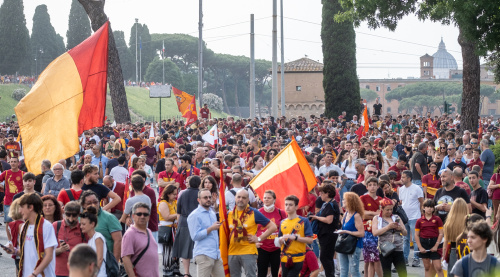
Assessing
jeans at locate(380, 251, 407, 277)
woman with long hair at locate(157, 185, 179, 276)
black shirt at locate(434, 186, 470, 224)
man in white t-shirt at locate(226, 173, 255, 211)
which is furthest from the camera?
black shirt at locate(434, 186, 470, 224)

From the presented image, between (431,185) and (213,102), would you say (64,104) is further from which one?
(213,102)

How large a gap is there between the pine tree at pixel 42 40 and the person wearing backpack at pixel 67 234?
86306mm

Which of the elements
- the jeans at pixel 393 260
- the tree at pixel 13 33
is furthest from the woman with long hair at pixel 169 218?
the tree at pixel 13 33

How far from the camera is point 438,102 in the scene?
130500mm

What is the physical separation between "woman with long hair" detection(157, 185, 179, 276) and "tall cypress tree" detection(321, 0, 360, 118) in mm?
27919

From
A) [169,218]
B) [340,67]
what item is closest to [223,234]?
[169,218]

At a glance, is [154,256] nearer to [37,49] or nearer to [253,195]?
[253,195]

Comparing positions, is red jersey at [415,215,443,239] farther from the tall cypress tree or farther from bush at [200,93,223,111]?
bush at [200,93,223,111]

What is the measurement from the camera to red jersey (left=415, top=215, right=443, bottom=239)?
1027 cm

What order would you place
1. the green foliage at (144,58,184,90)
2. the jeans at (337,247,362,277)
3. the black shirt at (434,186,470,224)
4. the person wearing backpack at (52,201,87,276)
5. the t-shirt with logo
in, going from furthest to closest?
the green foliage at (144,58,184,90), the black shirt at (434,186,470,224), the jeans at (337,247,362,277), the t-shirt with logo, the person wearing backpack at (52,201,87,276)

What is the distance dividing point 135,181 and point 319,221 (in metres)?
2.43

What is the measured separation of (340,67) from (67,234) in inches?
1257

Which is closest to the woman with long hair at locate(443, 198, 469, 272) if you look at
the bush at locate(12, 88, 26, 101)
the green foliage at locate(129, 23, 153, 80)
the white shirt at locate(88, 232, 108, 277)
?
the white shirt at locate(88, 232, 108, 277)

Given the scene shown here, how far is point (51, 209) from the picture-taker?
8.40 meters
